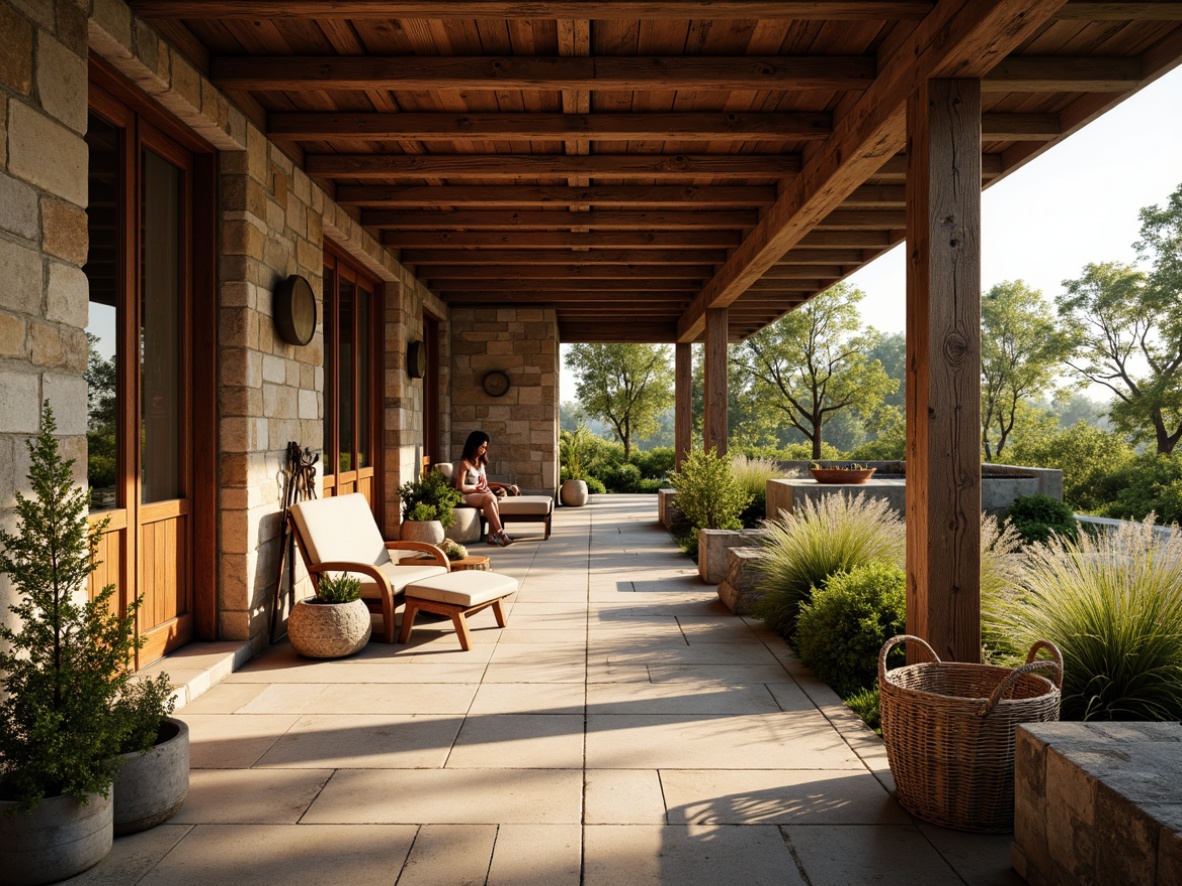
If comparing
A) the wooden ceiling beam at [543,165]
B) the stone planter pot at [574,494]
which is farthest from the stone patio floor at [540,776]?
the stone planter pot at [574,494]

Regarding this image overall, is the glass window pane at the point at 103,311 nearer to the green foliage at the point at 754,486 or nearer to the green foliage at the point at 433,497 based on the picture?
the green foliage at the point at 433,497

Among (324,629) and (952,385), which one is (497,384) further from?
(952,385)

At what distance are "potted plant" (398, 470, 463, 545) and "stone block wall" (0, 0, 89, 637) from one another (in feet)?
15.0

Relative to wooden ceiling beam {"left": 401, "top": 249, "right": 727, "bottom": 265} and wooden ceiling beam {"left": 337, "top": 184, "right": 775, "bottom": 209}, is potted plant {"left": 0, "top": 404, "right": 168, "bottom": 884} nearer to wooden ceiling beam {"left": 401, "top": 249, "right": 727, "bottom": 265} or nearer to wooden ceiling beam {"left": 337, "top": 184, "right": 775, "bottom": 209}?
wooden ceiling beam {"left": 337, "top": 184, "right": 775, "bottom": 209}

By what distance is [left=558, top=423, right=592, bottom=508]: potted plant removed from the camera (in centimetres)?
1370

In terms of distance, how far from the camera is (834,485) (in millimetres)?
7984

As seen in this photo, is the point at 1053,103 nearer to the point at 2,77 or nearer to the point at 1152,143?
the point at 2,77

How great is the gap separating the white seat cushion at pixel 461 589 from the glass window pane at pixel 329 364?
6.71 feet

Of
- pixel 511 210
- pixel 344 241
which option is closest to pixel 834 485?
pixel 511 210

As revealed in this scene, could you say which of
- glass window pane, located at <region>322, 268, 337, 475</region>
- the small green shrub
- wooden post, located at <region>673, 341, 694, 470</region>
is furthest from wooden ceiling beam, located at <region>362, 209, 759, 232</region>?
wooden post, located at <region>673, 341, 694, 470</region>

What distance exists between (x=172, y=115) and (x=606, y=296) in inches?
286

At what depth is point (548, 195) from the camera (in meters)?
6.10

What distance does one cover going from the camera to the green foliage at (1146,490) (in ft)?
39.2

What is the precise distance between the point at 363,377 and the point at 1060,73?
5695 mm
